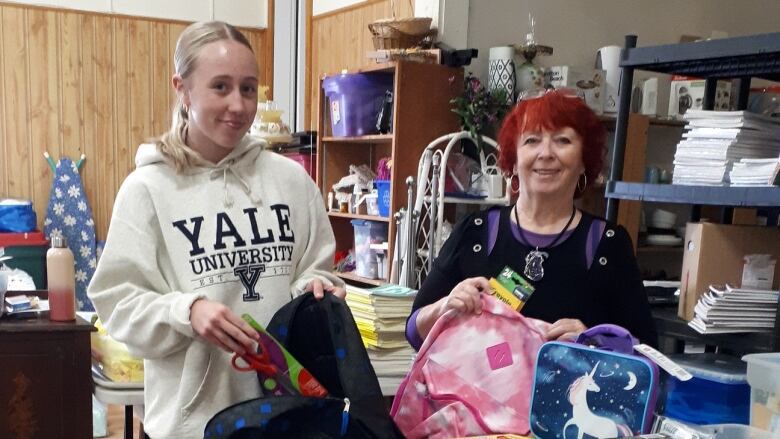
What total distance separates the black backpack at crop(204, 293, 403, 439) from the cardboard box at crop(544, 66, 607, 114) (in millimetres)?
2276

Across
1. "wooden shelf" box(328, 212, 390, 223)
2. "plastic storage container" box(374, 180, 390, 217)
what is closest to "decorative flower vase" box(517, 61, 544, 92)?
"plastic storage container" box(374, 180, 390, 217)

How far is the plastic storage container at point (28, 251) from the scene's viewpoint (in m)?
4.03

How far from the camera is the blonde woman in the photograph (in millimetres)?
1156

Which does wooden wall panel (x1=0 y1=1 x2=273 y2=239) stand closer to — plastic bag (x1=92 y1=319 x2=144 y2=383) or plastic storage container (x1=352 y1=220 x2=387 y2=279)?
plastic storage container (x1=352 y1=220 x2=387 y2=279)

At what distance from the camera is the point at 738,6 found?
4125 millimetres

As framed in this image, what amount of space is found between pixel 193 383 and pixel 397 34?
228 centimetres

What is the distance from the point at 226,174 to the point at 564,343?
27.2 inches

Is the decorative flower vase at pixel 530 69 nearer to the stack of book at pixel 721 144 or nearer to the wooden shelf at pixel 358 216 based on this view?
the wooden shelf at pixel 358 216

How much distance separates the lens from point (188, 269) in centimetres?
120

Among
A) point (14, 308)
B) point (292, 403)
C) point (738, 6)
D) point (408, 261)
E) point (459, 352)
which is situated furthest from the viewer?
point (738, 6)

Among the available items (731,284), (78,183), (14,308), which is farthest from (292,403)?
(78,183)

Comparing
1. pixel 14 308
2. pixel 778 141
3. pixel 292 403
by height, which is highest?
pixel 778 141

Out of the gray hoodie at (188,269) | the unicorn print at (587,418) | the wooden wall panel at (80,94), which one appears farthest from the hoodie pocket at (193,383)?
the wooden wall panel at (80,94)

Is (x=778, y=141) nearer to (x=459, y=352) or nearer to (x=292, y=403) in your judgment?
(x=459, y=352)
